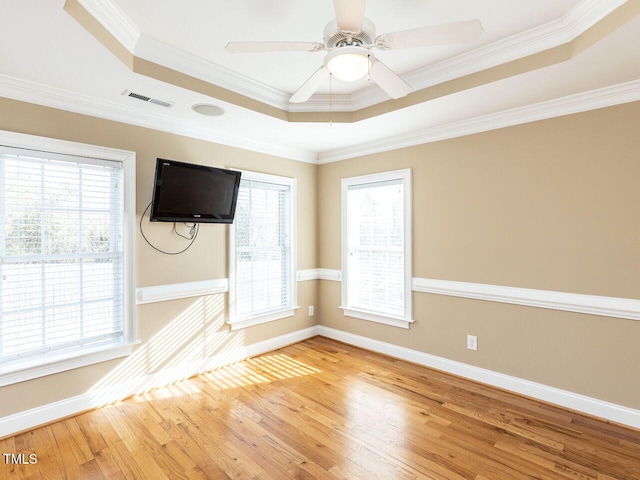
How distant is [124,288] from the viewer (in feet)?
9.32

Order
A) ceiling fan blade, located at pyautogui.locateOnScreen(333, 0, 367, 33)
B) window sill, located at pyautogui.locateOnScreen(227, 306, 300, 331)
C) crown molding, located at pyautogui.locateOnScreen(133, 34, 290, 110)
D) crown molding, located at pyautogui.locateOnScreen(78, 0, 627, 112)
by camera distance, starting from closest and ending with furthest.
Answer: ceiling fan blade, located at pyautogui.locateOnScreen(333, 0, 367, 33) < crown molding, located at pyautogui.locateOnScreen(78, 0, 627, 112) < crown molding, located at pyautogui.locateOnScreen(133, 34, 290, 110) < window sill, located at pyautogui.locateOnScreen(227, 306, 300, 331)

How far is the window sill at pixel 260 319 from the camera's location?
11.9 feet

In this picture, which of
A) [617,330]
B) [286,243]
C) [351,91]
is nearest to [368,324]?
[286,243]

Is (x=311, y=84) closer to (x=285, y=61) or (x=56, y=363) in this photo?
(x=285, y=61)

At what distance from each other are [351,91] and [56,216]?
263cm

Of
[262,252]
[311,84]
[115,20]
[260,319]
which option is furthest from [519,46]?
[260,319]

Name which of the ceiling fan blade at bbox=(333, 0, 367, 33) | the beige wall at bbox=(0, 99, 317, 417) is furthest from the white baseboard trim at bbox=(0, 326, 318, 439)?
the ceiling fan blade at bbox=(333, 0, 367, 33)

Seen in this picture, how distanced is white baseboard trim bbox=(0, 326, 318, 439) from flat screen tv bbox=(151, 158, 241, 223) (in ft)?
4.68

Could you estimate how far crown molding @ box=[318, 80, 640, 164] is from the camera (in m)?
2.43

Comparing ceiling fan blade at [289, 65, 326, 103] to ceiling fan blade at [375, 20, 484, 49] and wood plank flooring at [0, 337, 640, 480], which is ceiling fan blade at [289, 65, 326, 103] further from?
wood plank flooring at [0, 337, 640, 480]

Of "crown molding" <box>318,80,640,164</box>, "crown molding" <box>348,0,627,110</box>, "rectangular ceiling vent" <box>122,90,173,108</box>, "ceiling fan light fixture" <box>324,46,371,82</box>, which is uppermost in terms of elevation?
"crown molding" <box>348,0,627,110</box>

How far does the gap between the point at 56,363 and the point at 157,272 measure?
96 cm

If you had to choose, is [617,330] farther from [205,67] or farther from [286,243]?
[205,67]

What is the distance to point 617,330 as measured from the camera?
2455 millimetres
